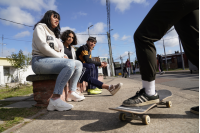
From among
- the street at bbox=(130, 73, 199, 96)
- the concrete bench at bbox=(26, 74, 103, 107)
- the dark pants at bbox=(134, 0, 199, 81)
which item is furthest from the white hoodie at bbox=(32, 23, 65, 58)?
the street at bbox=(130, 73, 199, 96)

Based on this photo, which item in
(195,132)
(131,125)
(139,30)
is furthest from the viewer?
(139,30)

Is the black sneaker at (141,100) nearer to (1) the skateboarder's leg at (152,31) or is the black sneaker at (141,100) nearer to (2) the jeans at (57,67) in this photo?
(1) the skateboarder's leg at (152,31)

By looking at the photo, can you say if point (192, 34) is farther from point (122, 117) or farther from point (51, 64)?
point (51, 64)

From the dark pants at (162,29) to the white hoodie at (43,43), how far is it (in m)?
1.32

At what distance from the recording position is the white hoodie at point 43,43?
81.8 inches

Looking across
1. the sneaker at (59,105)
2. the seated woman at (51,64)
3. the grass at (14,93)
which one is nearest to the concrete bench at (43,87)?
the seated woman at (51,64)

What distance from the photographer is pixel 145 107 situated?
1.40 metres

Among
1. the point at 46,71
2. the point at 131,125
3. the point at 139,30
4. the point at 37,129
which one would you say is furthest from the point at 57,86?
the point at 139,30

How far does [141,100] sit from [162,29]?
0.80m

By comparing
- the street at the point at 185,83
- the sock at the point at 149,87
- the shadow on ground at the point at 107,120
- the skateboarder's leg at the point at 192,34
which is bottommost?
the street at the point at 185,83

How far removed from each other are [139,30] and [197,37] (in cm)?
60

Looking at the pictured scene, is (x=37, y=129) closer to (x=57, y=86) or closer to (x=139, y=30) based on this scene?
(x=57, y=86)

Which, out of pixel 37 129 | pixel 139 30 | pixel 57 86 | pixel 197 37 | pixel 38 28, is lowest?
pixel 37 129

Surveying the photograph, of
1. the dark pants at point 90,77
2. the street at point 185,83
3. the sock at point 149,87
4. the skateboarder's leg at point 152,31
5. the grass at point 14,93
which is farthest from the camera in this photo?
the grass at point 14,93
